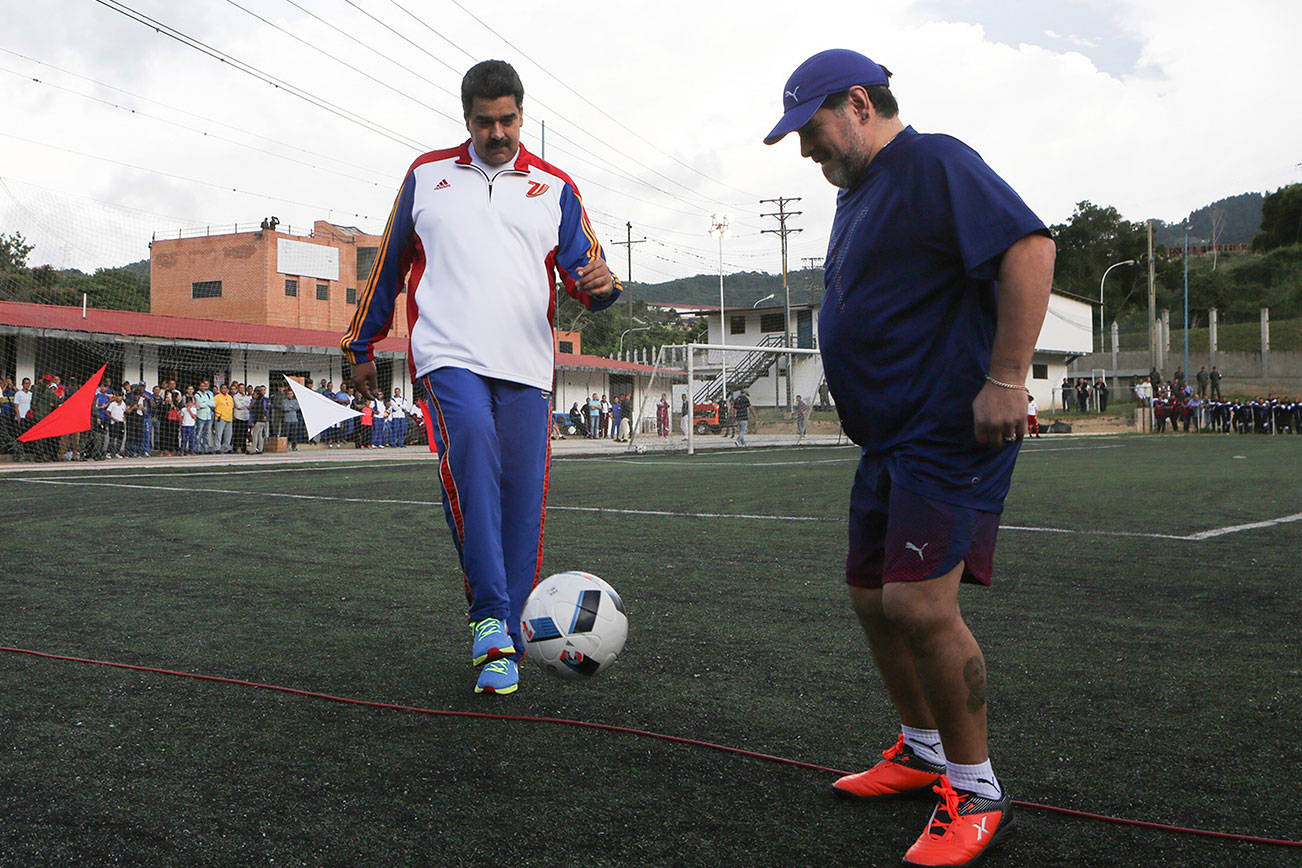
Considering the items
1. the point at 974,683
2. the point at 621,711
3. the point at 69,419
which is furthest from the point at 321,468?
the point at 974,683

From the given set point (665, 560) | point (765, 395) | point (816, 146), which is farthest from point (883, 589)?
point (765, 395)

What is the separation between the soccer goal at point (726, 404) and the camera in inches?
1022

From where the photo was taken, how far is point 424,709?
304 cm

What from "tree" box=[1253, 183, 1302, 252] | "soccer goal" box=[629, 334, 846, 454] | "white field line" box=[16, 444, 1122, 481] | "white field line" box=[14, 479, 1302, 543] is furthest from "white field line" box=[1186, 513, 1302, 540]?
"tree" box=[1253, 183, 1302, 252]

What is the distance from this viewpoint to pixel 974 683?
2221 mm

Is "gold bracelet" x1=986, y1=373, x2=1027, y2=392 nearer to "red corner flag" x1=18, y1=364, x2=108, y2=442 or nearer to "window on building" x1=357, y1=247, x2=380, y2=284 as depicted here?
"red corner flag" x1=18, y1=364, x2=108, y2=442

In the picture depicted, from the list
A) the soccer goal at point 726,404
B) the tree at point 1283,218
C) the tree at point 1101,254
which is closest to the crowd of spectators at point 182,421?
the soccer goal at point 726,404

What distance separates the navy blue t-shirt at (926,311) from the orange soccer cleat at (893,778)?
634mm

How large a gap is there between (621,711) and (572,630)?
11.2 inches

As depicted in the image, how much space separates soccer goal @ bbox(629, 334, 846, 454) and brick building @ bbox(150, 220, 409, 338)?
2181 centimetres

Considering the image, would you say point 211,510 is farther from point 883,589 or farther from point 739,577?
point 883,589

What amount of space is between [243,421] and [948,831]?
23951mm

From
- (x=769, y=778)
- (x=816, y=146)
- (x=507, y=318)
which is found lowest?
(x=769, y=778)

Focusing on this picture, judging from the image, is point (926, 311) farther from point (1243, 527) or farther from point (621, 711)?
point (1243, 527)
